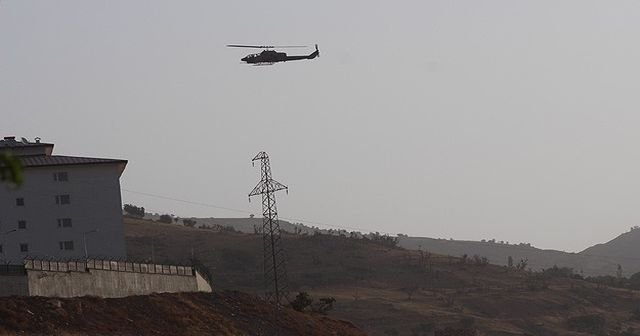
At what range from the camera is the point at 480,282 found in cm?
12912

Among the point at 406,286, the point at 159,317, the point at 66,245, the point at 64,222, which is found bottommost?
the point at 406,286

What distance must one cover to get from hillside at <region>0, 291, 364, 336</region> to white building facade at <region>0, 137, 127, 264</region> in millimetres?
10404

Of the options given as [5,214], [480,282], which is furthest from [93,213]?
[480,282]

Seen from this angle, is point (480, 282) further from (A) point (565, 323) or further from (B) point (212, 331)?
(B) point (212, 331)

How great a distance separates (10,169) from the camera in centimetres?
678

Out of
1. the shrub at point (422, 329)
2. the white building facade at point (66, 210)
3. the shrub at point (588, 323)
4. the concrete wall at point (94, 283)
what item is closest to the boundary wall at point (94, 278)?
the concrete wall at point (94, 283)

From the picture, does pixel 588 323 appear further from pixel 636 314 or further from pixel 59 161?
pixel 59 161

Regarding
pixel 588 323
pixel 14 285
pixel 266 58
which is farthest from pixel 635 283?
pixel 14 285

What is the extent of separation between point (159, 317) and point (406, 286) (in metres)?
72.0

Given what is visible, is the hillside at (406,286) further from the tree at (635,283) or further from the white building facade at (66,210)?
the white building facade at (66,210)

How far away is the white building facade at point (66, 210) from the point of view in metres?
74.0

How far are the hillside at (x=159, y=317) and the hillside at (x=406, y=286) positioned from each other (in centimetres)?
3189

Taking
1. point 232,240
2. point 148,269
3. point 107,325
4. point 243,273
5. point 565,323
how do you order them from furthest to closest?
point 232,240, point 243,273, point 565,323, point 148,269, point 107,325

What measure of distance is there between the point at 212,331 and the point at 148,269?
307 inches
